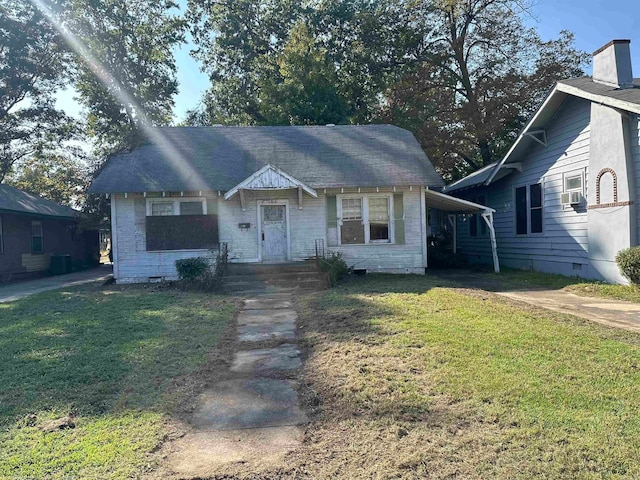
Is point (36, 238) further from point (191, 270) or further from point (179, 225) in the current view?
point (191, 270)

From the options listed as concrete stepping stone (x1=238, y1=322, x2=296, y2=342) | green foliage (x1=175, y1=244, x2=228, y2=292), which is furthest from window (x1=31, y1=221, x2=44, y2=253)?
concrete stepping stone (x1=238, y1=322, x2=296, y2=342)

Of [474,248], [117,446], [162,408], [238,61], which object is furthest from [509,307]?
[238,61]

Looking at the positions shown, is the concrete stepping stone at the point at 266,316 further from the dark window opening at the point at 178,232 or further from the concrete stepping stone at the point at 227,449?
the dark window opening at the point at 178,232

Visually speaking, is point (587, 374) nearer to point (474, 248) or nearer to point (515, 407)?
point (515, 407)

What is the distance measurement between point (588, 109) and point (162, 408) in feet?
39.7

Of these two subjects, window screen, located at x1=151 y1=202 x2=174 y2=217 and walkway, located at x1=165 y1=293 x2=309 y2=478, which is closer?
walkway, located at x1=165 y1=293 x2=309 y2=478

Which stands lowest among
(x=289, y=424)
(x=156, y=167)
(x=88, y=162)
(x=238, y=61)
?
(x=289, y=424)

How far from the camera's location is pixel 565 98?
39.9 feet

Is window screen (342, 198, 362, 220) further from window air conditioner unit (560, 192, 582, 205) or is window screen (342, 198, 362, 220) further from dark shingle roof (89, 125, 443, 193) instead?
window air conditioner unit (560, 192, 582, 205)

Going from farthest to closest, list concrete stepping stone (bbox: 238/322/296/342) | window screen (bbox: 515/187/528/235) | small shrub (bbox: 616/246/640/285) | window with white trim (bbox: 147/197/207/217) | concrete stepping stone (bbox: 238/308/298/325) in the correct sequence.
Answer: window screen (bbox: 515/187/528/235), window with white trim (bbox: 147/197/207/217), small shrub (bbox: 616/246/640/285), concrete stepping stone (bbox: 238/308/298/325), concrete stepping stone (bbox: 238/322/296/342)

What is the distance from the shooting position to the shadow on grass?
4.29m

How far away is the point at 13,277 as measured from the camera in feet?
56.2

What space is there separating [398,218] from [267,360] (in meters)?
9.06

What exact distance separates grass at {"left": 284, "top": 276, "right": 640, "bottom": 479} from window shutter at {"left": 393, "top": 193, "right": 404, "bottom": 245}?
268 inches
